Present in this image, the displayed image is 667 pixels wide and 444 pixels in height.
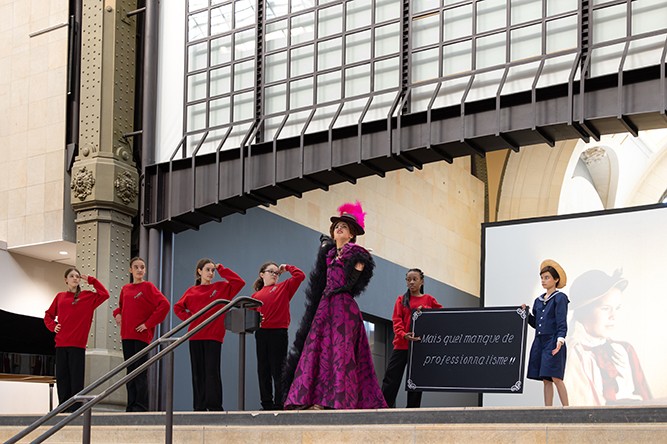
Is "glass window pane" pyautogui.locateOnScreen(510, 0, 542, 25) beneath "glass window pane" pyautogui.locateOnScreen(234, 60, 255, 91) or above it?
above

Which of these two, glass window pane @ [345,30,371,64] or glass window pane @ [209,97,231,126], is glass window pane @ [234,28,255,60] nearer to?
glass window pane @ [209,97,231,126]

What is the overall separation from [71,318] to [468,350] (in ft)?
15.0

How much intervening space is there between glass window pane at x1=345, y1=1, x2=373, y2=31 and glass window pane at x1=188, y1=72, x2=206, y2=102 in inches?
94.2

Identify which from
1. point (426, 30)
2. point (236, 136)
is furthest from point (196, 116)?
point (426, 30)

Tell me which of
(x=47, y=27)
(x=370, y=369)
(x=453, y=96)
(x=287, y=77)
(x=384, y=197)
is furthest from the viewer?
(x=384, y=197)

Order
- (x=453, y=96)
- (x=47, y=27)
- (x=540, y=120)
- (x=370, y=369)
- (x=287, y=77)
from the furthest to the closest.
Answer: (x=47, y=27) < (x=287, y=77) < (x=453, y=96) < (x=540, y=120) < (x=370, y=369)

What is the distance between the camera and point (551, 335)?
36.2 ft

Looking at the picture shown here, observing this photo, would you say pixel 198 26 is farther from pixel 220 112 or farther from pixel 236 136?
pixel 236 136

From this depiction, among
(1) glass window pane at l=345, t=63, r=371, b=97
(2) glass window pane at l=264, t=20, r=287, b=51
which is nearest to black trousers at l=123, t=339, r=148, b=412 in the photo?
(1) glass window pane at l=345, t=63, r=371, b=97

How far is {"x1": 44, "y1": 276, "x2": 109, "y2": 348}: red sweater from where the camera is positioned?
12.6 metres

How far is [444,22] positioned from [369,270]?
4368 millimetres

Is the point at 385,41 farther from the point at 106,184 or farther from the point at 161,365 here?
the point at 161,365

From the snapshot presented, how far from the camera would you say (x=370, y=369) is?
10.7 m

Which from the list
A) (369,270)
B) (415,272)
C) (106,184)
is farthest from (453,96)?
(106,184)
